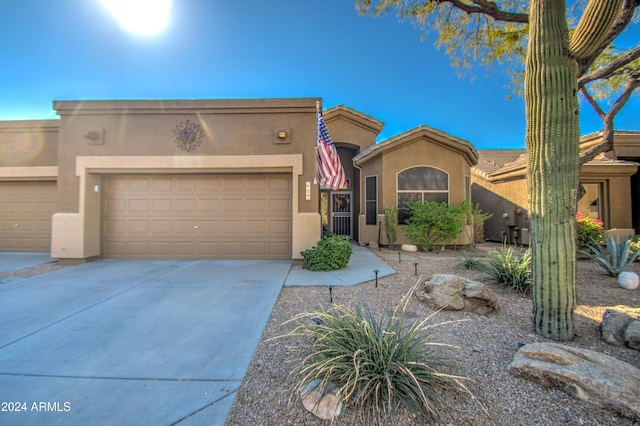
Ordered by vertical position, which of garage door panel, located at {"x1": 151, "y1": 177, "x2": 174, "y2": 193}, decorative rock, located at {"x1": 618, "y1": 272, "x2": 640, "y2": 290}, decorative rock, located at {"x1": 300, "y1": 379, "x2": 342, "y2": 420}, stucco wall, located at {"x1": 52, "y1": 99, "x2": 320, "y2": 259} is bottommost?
decorative rock, located at {"x1": 300, "y1": 379, "x2": 342, "y2": 420}

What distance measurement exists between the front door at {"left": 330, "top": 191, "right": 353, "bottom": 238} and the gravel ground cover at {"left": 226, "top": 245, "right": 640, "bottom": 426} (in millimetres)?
8091

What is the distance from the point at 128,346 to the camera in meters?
3.02

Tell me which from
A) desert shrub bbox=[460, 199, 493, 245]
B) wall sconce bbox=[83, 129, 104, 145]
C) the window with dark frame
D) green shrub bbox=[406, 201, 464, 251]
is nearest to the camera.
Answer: wall sconce bbox=[83, 129, 104, 145]

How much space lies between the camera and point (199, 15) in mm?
7070

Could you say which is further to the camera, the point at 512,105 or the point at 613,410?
the point at 512,105

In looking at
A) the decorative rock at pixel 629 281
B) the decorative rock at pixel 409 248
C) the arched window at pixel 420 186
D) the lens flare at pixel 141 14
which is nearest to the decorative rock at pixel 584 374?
the decorative rock at pixel 629 281

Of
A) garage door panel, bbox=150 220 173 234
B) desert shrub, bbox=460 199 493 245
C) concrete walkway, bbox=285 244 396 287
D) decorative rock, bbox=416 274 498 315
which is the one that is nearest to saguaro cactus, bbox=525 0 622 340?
decorative rock, bbox=416 274 498 315

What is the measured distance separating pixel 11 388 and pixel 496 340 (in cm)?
489

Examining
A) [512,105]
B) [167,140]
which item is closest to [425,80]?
[512,105]

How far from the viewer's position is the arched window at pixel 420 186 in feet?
33.0

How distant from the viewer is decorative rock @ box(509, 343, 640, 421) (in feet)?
6.37

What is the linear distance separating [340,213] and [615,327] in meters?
10.5

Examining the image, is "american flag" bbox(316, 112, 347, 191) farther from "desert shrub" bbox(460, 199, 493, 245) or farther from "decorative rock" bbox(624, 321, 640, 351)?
"desert shrub" bbox(460, 199, 493, 245)

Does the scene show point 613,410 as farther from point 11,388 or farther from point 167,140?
point 167,140
